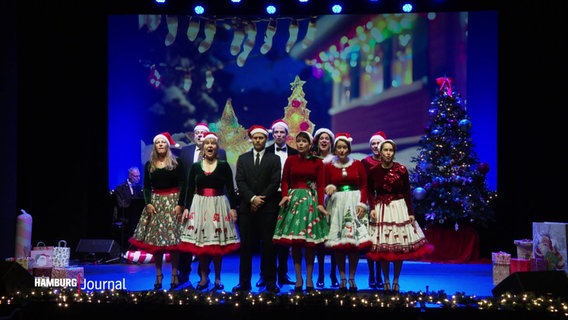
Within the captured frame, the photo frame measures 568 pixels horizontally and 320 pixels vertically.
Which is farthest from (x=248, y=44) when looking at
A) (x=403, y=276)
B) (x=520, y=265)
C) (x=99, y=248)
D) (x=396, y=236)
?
(x=520, y=265)

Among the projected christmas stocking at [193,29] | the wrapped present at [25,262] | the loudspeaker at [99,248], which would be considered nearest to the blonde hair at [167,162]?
the wrapped present at [25,262]

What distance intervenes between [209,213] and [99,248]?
146 inches

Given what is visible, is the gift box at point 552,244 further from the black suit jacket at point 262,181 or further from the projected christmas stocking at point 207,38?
the projected christmas stocking at point 207,38

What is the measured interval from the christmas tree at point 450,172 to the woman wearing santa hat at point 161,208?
434 cm

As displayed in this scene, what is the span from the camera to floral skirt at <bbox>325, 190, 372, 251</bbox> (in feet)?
19.8

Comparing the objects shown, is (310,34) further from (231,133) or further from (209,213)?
(209,213)

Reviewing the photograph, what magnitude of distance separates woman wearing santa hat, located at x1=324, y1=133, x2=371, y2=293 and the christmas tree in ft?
11.3

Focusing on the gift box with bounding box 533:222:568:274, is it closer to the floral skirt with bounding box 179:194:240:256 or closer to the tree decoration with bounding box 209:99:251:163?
the floral skirt with bounding box 179:194:240:256

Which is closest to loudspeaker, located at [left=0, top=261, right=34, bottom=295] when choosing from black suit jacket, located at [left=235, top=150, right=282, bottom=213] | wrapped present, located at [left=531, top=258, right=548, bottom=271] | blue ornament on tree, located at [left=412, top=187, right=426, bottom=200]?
black suit jacket, located at [left=235, top=150, right=282, bottom=213]

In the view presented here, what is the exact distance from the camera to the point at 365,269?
28.5 feet

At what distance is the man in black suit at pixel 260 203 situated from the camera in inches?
247

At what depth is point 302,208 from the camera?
6082 mm

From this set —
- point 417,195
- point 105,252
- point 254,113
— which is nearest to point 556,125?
point 417,195

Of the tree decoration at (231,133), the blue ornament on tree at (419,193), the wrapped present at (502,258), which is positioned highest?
the tree decoration at (231,133)
